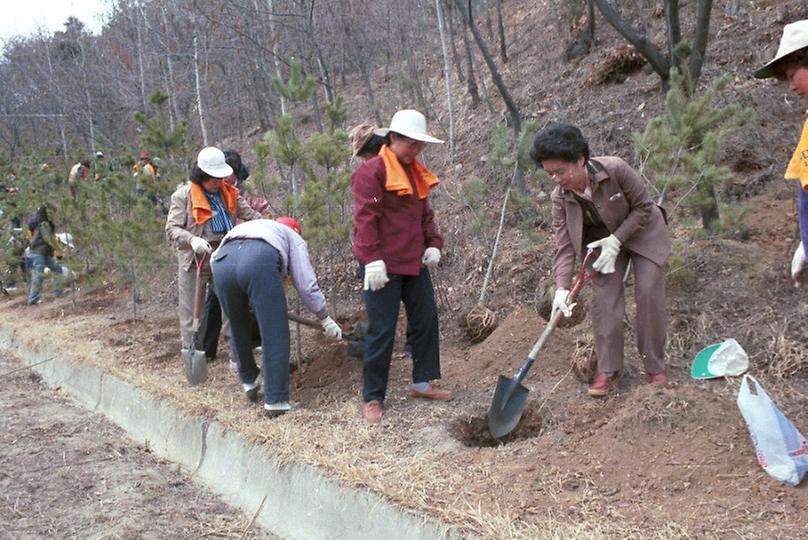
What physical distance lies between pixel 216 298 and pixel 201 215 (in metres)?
0.79

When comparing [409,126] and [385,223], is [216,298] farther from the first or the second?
[409,126]

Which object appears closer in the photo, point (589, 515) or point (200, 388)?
point (589, 515)

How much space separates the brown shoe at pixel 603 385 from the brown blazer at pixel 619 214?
56cm

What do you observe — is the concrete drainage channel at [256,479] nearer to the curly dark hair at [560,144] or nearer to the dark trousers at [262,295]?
the dark trousers at [262,295]

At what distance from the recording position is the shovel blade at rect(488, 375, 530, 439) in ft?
13.7

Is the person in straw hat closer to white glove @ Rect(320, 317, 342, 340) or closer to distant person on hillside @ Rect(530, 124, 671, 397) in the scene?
white glove @ Rect(320, 317, 342, 340)

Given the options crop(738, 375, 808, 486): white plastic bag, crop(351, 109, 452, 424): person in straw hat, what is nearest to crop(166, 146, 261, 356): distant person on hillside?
crop(351, 109, 452, 424): person in straw hat

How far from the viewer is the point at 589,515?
A: 309 cm

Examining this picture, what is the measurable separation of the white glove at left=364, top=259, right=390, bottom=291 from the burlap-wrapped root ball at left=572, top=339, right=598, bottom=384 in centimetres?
133

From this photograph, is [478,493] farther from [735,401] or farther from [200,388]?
[200,388]

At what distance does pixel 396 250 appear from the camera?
179 inches

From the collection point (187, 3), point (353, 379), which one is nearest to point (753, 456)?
point (353, 379)

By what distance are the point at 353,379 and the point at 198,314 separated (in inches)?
52.2

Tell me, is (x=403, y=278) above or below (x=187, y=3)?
below
